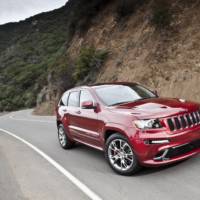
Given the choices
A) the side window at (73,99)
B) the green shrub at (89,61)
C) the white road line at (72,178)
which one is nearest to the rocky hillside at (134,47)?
the green shrub at (89,61)

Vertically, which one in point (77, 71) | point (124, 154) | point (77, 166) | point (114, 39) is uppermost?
point (114, 39)

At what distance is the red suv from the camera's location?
17.9 feet

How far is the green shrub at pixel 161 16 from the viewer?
18.7m

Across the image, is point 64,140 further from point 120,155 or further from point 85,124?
point 120,155

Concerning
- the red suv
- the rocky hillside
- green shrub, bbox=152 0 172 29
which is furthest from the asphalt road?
green shrub, bbox=152 0 172 29

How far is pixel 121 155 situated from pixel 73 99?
2643 millimetres

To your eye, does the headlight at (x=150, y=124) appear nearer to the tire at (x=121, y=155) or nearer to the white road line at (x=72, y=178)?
the tire at (x=121, y=155)

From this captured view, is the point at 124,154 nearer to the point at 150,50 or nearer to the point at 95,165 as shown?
the point at 95,165

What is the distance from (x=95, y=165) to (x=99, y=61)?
16987mm

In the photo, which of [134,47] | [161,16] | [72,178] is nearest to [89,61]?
[134,47]

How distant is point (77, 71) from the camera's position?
25.3 m

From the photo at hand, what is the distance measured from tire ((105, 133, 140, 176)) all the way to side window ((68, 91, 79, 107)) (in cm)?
197

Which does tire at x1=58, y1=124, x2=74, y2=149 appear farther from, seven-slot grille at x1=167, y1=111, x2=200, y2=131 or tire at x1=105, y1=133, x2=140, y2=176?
seven-slot grille at x1=167, y1=111, x2=200, y2=131

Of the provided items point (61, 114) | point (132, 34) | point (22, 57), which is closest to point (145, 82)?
point (132, 34)
